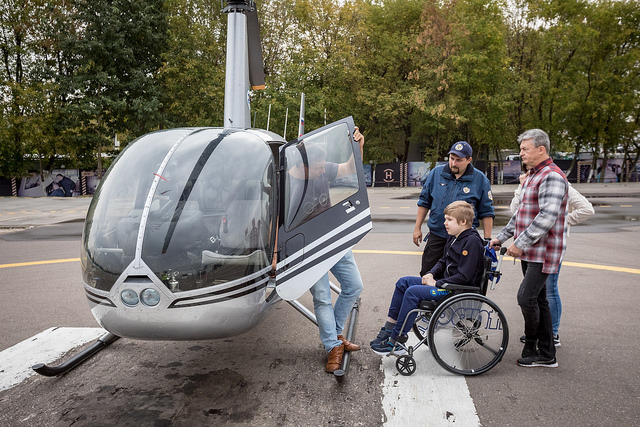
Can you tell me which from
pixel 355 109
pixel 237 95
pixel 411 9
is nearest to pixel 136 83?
pixel 355 109

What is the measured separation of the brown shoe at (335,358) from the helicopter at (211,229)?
0.62 m

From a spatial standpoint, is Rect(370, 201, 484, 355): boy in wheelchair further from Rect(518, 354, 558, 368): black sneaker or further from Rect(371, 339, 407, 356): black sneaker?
Rect(518, 354, 558, 368): black sneaker

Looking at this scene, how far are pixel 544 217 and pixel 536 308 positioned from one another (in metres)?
0.73

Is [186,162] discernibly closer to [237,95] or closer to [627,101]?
[237,95]

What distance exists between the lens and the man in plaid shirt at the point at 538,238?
146 inches

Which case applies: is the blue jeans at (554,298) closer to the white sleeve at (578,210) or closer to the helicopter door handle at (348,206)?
the white sleeve at (578,210)

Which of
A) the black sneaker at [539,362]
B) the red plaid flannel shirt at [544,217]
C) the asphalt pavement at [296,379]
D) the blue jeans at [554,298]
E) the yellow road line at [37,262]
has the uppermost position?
the red plaid flannel shirt at [544,217]

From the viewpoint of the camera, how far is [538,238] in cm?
367

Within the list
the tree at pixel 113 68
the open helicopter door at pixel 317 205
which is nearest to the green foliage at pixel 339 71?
the tree at pixel 113 68

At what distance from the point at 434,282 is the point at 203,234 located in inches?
70.8

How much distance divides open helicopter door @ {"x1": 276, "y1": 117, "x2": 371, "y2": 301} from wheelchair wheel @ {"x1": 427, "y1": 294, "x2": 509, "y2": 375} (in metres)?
0.89

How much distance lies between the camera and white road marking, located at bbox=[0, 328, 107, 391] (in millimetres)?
3943

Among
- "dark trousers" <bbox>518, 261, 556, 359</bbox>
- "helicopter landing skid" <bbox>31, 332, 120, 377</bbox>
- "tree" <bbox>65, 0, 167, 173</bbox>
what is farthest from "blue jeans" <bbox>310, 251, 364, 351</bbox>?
"tree" <bbox>65, 0, 167, 173</bbox>

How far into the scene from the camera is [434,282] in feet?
12.7
